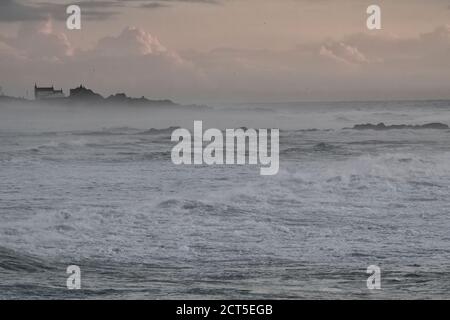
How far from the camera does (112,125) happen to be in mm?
16391

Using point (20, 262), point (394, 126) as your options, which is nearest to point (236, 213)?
→ point (20, 262)

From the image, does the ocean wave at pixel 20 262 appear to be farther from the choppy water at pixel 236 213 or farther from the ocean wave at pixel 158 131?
the ocean wave at pixel 158 131

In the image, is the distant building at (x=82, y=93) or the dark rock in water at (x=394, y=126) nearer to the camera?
the distant building at (x=82, y=93)

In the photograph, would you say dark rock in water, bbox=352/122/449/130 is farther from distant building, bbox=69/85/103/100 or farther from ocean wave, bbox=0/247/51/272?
ocean wave, bbox=0/247/51/272

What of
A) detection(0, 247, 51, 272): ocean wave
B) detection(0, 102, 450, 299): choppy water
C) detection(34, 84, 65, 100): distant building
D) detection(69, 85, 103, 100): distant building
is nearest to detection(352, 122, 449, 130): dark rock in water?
detection(0, 102, 450, 299): choppy water

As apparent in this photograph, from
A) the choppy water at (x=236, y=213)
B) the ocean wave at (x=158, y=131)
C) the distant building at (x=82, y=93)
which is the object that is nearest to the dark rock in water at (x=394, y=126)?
the choppy water at (x=236, y=213)

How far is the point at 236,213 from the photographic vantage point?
1389 cm

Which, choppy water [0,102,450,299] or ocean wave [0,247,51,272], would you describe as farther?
ocean wave [0,247,51,272]

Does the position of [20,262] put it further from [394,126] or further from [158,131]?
[394,126]

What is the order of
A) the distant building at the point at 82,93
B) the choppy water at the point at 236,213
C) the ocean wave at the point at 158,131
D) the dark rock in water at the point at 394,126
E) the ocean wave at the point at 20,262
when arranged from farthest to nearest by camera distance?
1. the dark rock in water at the point at 394,126
2. the ocean wave at the point at 158,131
3. the distant building at the point at 82,93
4. the ocean wave at the point at 20,262
5. the choppy water at the point at 236,213

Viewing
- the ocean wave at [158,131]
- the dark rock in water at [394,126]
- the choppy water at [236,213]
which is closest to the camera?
the choppy water at [236,213]

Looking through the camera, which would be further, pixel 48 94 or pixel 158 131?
pixel 158 131

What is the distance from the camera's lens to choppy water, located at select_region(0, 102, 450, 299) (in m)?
11.3

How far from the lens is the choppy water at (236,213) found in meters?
11.3
